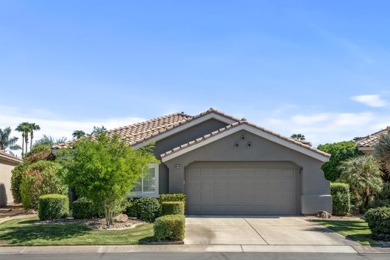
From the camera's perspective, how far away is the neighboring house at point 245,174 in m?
21.4

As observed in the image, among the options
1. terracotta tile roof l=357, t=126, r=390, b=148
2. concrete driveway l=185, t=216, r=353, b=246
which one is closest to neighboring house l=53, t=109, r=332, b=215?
concrete driveway l=185, t=216, r=353, b=246

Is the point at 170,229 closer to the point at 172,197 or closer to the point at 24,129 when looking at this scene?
the point at 172,197

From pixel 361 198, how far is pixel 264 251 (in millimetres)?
11614

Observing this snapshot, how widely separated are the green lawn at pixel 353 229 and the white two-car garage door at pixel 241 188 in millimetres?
2810

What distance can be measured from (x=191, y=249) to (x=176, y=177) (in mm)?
8054

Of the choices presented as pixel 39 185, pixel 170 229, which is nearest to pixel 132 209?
pixel 170 229

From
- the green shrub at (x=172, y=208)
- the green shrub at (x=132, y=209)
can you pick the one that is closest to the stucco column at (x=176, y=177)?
the green shrub at (x=132, y=209)

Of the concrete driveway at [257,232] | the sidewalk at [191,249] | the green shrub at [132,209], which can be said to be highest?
the green shrub at [132,209]

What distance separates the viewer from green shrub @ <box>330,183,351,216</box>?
21.4m

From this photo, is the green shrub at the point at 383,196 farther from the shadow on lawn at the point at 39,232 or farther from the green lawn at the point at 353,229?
the shadow on lawn at the point at 39,232

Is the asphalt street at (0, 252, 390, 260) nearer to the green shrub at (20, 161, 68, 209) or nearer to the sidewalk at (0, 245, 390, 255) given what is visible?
the sidewalk at (0, 245, 390, 255)

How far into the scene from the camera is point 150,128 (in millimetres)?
25891

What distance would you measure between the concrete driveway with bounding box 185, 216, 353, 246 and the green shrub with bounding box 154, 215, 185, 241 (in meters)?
0.39

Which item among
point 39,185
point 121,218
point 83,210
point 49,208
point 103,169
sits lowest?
point 121,218
